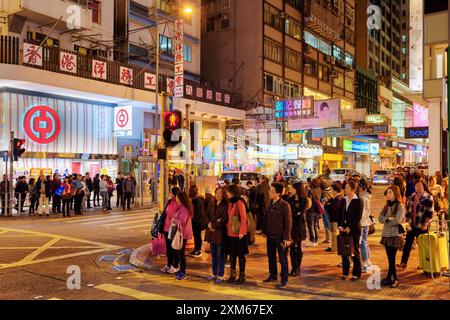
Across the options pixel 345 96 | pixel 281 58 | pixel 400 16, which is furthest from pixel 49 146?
pixel 400 16

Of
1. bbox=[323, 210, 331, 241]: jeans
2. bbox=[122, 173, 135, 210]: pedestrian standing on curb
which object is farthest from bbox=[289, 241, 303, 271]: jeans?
bbox=[122, 173, 135, 210]: pedestrian standing on curb

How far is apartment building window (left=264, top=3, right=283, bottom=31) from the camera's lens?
43375 millimetres

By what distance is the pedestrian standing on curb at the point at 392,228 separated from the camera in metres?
7.94

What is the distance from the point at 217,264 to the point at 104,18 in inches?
897

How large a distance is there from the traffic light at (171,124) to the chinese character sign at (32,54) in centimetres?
1343

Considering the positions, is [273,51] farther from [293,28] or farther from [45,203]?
[45,203]

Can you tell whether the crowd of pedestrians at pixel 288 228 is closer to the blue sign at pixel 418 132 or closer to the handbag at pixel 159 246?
the handbag at pixel 159 246

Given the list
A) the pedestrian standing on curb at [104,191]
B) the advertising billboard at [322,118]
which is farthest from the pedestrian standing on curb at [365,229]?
the advertising billboard at [322,118]

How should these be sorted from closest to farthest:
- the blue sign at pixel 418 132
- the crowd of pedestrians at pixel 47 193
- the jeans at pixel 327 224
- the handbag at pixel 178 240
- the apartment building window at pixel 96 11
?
the handbag at pixel 178 240, the jeans at pixel 327 224, the crowd of pedestrians at pixel 47 193, the blue sign at pixel 418 132, the apartment building window at pixel 96 11

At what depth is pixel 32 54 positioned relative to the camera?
22.0 metres

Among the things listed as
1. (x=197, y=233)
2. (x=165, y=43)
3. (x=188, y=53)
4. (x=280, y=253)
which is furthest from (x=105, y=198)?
(x=188, y=53)

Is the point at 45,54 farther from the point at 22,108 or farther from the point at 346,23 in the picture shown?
the point at 346,23

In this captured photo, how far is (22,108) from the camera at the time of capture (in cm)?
2348

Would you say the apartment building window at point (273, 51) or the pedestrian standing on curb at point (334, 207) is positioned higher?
the apartment building window at point (273, 51)
